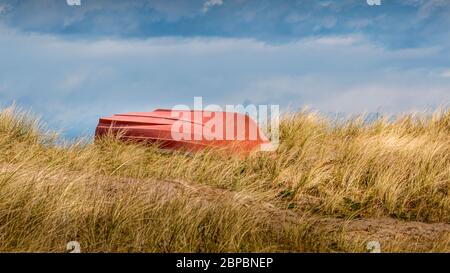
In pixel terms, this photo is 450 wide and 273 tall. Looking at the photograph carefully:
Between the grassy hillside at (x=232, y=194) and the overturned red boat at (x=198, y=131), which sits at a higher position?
the overturned red boat at (x=198, y=131)

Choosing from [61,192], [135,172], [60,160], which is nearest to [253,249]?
[61,192]

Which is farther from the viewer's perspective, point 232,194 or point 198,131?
point 198,131

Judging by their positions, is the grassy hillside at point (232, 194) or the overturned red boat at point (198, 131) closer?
the grassy hillside at point (232, 194)

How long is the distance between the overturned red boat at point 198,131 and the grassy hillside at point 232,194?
216 mm

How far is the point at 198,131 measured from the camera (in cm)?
733

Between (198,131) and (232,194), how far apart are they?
5.78ft

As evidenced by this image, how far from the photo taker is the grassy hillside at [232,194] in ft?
14.7

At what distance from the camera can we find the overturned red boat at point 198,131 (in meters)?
7.34

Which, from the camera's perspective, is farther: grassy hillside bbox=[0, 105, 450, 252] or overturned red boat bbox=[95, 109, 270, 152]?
overturned red boat bbox=[95, 109, 270, 152]

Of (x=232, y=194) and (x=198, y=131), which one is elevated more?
(x=198, y=131)

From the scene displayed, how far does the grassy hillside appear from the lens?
177 inches

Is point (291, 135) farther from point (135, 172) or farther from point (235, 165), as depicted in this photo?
point (135, 172)

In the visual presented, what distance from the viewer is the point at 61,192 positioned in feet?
16.5

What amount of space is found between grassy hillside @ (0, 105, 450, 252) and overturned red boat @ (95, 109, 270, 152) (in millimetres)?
216
